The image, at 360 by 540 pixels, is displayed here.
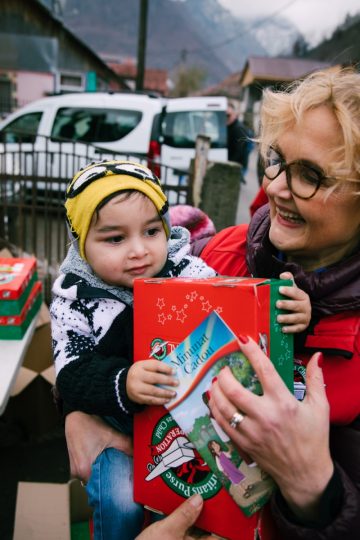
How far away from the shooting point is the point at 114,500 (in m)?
1.25

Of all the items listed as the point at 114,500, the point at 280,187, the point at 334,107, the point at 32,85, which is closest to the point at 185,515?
the point at 114,500

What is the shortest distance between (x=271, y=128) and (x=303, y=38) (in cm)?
5744

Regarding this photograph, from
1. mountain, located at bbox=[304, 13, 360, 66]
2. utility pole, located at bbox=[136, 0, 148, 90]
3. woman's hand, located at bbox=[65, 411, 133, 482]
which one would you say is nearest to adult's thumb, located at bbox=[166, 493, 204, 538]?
woman's hand, located at bbox=[65, 411, 133, 482]

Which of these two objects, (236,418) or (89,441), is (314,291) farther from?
(89,441)

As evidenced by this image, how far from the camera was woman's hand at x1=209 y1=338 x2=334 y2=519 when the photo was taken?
3.09 feet

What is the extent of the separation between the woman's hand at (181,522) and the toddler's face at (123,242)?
1.97 feet

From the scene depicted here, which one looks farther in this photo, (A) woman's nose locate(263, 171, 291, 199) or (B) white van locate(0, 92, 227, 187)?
(B) white van locate(0, 92, 227, 187)

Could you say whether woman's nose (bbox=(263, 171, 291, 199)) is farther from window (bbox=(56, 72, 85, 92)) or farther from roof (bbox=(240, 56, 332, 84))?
roof (bbox=(240, 56, 332, 84))

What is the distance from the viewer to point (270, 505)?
3.54ft

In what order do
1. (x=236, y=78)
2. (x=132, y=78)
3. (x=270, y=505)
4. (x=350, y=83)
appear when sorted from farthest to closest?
1. (x=236, y=78)
2. (x=132, y=78)
3. (x=350, y=83)
4. (x=270, y=505)

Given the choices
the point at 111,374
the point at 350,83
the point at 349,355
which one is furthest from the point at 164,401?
the point at 350,83

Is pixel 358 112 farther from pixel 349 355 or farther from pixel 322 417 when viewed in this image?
pixel 322 417

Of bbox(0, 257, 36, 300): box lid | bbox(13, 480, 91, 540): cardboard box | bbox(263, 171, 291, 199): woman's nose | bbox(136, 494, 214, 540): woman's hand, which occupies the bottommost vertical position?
bbox(13, 480, 91, 540): cardboard box

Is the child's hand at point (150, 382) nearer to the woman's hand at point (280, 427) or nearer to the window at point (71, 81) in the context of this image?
the woman's hand at point (280, 427)
